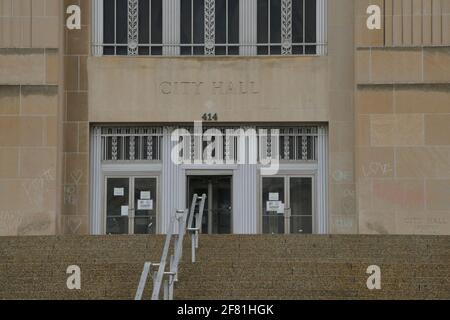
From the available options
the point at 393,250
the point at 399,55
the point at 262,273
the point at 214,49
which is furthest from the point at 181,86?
the point at 262,273

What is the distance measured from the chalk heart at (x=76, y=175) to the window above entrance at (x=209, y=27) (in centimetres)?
286

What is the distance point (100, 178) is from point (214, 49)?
4.07 m

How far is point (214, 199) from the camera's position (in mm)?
24219

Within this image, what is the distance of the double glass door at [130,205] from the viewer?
23922 mm

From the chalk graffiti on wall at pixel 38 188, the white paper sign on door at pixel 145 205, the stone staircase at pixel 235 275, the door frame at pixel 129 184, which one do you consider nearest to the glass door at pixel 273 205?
the door frame at pixel 129 184

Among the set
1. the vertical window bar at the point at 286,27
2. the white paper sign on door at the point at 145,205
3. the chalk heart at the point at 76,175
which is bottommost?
the white paper sign on door at the point at 145,205

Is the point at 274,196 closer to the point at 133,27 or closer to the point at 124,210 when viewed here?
the point at 124,210

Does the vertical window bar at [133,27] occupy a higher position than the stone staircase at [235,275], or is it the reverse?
the vertical window bar at [133,27]

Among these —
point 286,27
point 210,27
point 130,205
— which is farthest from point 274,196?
point 210,27

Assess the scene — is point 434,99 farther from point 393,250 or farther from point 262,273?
point 262,273

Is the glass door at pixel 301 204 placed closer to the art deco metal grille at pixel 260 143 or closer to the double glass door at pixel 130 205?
the art deco metal grille at pixel 260 143

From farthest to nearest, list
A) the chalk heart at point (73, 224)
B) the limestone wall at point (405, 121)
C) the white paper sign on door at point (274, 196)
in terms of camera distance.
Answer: the white paper sign on door at point (274, 196) < the chalk heart at point (73, 224) < the limestone wall at point (405, 121)

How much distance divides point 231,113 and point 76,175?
3892 mm

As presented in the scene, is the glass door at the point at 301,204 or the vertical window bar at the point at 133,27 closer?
the glass door at the point at 301,204
